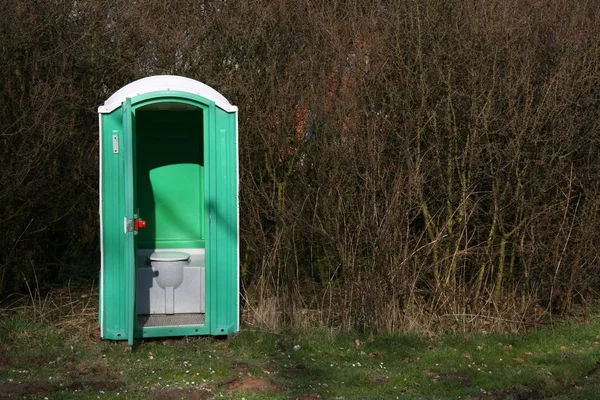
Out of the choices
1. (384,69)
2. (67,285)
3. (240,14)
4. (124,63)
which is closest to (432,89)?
(384,69)

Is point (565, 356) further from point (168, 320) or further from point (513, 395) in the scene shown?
point (168, 320)

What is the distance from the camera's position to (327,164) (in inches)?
344

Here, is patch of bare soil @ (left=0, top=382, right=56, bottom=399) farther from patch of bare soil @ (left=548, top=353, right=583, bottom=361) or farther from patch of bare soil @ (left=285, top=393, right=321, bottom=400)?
patch of bare soil @ (left=548, top=353, right=583, bottom=361)

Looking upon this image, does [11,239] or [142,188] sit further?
[11,239]

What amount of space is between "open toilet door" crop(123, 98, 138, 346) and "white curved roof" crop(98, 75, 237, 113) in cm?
24

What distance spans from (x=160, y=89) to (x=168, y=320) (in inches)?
85.9

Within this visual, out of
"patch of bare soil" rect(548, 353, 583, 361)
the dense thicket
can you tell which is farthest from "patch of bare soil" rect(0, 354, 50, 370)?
"patch of bare soil" rect(548, 353, 583, 361)

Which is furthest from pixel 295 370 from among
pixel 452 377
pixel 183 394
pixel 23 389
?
pixel 23 389

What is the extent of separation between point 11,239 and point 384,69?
454cm

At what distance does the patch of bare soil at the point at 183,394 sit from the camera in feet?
20.8

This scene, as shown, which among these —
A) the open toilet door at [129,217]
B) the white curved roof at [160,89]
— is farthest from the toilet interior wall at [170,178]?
the open toilet door at [129,217]

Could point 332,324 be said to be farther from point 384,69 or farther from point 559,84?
point 559,84

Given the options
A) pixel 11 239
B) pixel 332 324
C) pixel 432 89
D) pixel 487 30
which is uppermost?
pixel 487 30

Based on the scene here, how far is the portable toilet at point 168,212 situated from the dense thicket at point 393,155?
708mm
